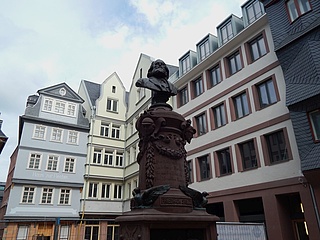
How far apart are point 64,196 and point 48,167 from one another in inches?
123

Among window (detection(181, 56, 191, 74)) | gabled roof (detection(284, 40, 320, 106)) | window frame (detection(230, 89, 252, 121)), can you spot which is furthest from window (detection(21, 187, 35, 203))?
gabled roof (detection(284, 40, 320, 106))

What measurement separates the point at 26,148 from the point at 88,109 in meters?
8.67

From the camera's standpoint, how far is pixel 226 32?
19.0 m

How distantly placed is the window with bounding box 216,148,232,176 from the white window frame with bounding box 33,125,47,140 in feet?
55.2

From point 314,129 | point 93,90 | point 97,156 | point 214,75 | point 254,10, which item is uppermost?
point 93,90

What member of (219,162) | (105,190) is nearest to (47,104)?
(105,190)

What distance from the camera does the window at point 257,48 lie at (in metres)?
16.0

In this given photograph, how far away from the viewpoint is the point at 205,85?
1997 cm

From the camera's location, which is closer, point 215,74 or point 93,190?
point 215,74

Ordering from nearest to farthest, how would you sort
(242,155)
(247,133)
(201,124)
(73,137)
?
1. (247,133)
2. (242,155)
3. (201,124)
4. (73,137)

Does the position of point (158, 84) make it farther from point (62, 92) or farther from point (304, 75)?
point (62, 92)

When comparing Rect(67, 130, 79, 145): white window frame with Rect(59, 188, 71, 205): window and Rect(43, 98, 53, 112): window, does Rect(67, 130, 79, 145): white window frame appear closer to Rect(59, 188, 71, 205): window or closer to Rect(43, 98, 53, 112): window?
Rect(43, 98, 53, 112): window

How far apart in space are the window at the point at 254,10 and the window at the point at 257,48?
4.83ft

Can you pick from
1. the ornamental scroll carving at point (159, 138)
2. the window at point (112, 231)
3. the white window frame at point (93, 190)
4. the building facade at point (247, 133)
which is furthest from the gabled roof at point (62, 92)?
the ornamental scroll carving at point (159, 138)
